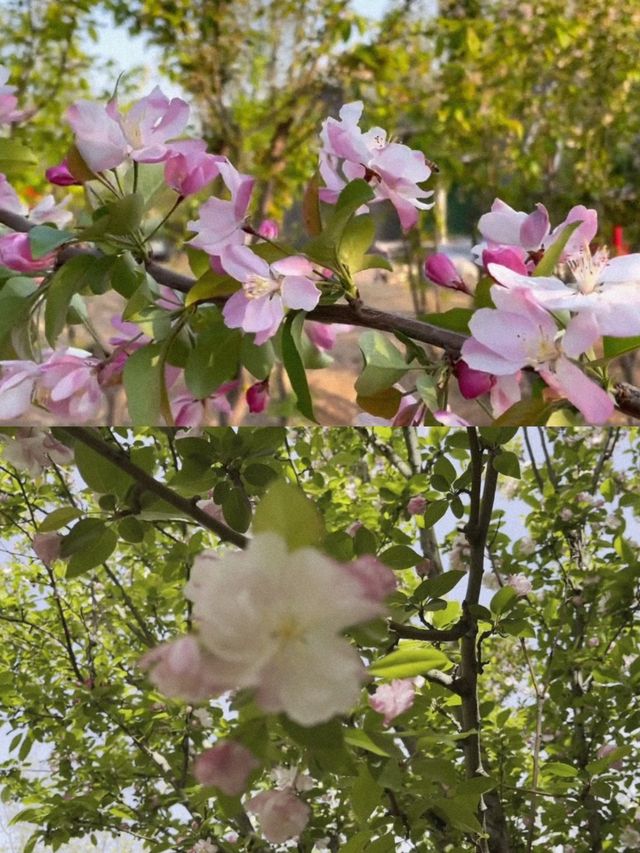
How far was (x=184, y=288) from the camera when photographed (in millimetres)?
417

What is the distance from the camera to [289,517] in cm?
15

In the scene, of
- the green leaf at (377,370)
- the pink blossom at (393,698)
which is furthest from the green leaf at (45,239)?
the pink blossom at (393,698)

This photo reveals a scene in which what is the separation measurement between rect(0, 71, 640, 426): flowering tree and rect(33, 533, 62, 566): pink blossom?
4.4 inches

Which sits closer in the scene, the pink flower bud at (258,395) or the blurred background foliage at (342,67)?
the pink flower bud at (258,395)

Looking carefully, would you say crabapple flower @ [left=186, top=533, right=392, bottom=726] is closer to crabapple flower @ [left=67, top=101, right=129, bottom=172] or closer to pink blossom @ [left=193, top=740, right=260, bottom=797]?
pink blossom @ [left=193, top=740, right=260, bottom=797]

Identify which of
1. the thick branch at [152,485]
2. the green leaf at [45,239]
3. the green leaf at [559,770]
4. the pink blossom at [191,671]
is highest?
the pink blossom at [191,671]

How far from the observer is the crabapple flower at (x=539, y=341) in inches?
11.0

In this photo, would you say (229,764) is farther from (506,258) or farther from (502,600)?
(506,258)

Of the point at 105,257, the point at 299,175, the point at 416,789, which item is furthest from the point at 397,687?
the point at 299,175

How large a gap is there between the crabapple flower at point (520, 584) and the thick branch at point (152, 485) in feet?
0.24

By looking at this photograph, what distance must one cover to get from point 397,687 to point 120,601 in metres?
0.07

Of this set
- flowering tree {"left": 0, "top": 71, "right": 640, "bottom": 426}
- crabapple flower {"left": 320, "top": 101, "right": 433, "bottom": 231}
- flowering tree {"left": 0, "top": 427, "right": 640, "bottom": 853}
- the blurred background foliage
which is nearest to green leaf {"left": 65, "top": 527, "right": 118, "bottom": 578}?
flowering tree {"left": 0, "top": 427, "right": 640, "bottom": 853}

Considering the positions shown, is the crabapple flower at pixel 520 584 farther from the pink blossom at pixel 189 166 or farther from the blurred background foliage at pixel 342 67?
the blurred background foliage at pixel 342 67

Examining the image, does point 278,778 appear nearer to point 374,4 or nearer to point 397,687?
point 397,687
